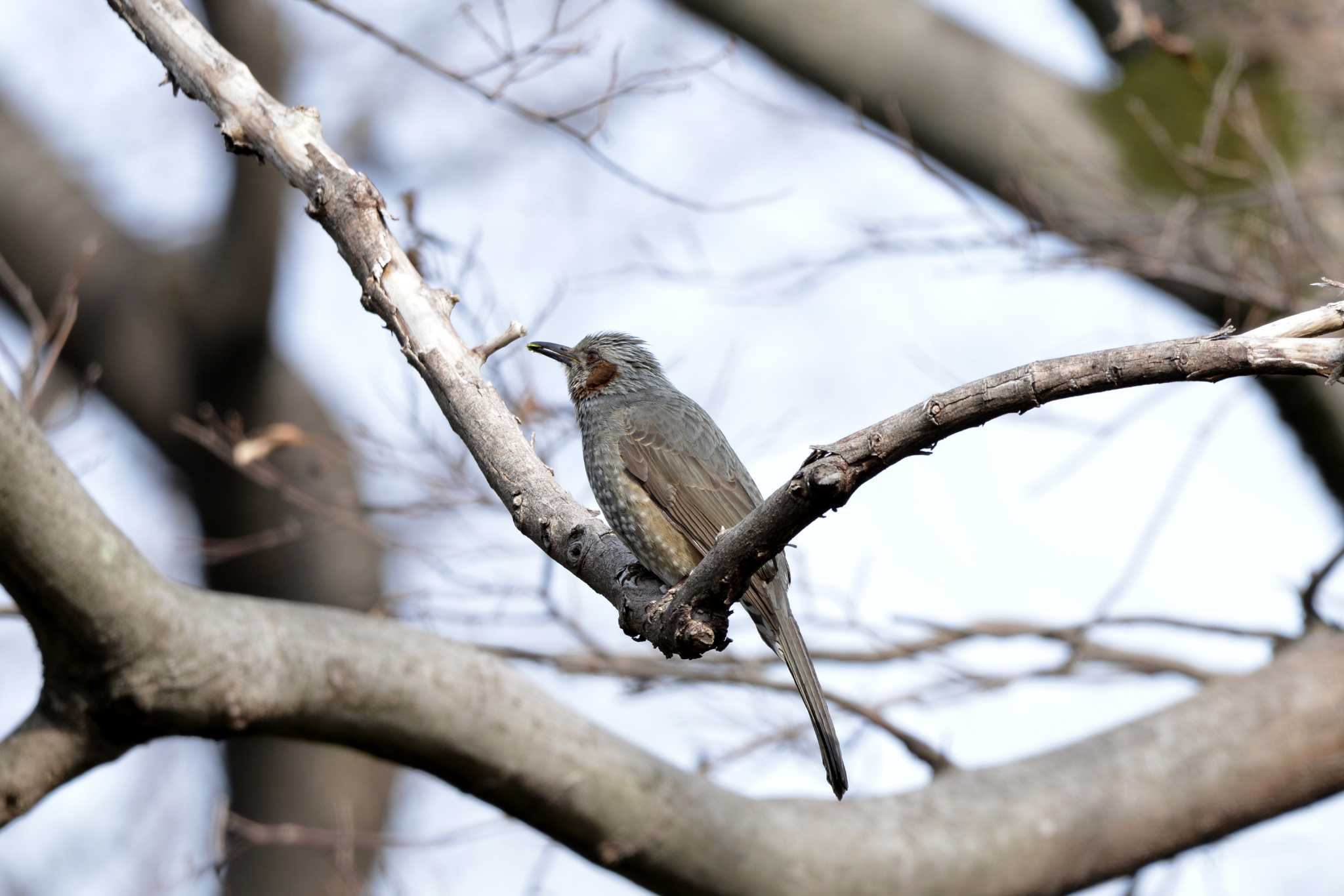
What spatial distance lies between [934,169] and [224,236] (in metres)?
5.32

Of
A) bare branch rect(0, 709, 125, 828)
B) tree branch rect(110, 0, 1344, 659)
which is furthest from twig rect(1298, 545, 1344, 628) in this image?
bare branch rect(0, 709, 125, 828)

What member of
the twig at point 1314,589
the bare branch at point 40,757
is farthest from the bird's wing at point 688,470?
the twig at point 1314,589

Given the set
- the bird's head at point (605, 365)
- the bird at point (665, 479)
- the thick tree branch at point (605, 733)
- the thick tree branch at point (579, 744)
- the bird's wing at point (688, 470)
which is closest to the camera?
the thick tree branch at point (605, 733)

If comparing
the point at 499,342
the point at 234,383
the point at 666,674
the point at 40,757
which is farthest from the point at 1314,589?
the point at 234,383

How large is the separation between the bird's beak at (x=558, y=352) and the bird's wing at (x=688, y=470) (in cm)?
55

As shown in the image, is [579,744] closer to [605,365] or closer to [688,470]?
[688,470]

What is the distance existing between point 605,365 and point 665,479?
2.85ft

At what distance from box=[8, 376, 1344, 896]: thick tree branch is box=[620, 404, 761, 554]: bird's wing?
2.82 ft

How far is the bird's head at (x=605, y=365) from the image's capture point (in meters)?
4.60

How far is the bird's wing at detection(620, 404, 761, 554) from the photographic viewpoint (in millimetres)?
3832

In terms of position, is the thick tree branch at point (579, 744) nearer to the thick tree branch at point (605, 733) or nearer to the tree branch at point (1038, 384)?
the thick tree branch at point (605, 733)

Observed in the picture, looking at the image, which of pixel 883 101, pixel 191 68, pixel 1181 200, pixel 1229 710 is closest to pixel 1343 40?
pixel 1181 200

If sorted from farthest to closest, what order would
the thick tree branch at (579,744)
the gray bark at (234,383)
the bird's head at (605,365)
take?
the gray bark at (234,383) → the bird's head at (605,365) → the thick tree branch at (579,744)

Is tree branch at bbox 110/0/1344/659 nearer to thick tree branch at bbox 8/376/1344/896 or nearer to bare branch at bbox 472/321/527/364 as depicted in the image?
bare branch at bbox 472/321/527/364
